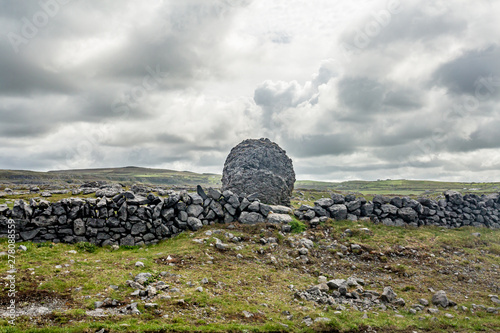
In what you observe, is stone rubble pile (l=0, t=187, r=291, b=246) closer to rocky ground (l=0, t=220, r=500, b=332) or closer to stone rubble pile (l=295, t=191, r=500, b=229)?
rocky ground (l=0, t=220, r=500, b=332)

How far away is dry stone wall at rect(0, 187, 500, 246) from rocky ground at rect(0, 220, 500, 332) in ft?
3.90

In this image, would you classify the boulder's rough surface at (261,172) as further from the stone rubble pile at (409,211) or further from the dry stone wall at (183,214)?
the stone rubble pile at (409,211)

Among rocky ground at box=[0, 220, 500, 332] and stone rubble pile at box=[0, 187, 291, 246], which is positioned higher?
stone rubble pile at box=[0, 187, 291, 246]

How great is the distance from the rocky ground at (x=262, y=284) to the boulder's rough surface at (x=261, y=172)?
6321mm

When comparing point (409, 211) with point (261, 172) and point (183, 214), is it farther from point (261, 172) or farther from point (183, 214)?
point (183, 214)

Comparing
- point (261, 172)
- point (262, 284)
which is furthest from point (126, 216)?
point (261, 172)

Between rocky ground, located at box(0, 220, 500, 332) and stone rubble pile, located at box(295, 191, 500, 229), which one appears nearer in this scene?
rocky ground, located at box(0, 220, 500, 332)

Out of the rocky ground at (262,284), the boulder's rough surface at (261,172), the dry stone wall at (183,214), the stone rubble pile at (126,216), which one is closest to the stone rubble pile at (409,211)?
the dry stone wall at (183,214)

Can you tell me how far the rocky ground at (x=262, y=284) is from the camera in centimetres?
874

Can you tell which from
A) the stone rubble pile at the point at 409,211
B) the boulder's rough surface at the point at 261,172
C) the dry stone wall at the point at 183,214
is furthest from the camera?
the boulder's rough surface at the point at 261,172

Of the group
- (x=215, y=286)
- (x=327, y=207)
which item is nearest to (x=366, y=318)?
(x=215, y=286)

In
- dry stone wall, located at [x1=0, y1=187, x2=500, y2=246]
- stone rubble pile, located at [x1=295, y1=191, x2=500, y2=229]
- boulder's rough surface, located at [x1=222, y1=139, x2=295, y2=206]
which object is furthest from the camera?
boulder's rough surface, located at [x1=222, y1=139, x2=295, y2=206]

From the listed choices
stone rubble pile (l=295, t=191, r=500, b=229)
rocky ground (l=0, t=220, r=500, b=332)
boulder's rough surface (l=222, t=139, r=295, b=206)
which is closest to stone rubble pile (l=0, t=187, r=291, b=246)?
rocky ground (l=0, t=220, r=500, b=332)

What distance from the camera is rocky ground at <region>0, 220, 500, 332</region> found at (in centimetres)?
874
